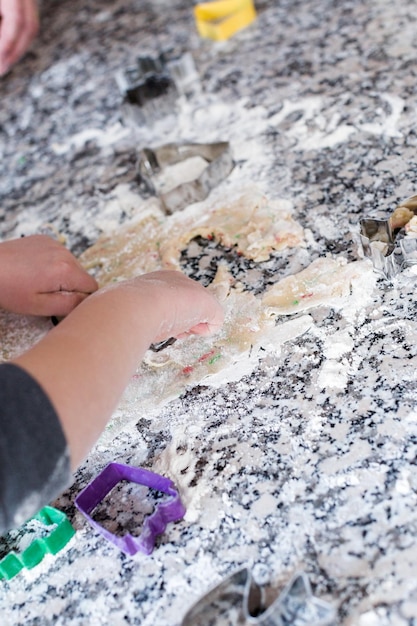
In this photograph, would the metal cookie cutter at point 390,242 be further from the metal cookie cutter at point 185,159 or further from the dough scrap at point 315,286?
the metal cookie cutter at point 185,159

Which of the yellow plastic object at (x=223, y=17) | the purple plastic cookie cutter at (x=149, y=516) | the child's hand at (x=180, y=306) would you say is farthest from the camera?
the yellow plastic object at (x=223, y=17)

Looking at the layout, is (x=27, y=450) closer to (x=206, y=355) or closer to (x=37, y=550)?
(x=37, y=550)

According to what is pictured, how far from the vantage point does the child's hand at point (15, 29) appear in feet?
5.03

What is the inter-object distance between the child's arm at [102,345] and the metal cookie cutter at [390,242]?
0.21 metres

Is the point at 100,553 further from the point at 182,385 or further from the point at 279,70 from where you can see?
the point at 279,70

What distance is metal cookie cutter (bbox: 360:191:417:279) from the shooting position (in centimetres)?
81

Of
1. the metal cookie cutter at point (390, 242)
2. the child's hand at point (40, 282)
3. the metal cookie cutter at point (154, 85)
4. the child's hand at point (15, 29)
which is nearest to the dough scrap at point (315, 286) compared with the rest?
the metal cookie cutter at point (390, 242)

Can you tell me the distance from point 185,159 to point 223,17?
505mm

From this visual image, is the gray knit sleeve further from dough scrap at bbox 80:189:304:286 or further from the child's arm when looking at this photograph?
dough scrap at bbox 80:189:304:286

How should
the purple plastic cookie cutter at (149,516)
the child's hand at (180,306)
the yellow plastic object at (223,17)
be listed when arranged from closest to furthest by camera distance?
the purple plastic cookie cutter at (149,516) → the child's hand at (180,306) → the yellow plastic object at (223,17)

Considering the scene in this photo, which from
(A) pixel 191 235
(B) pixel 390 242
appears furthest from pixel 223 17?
(B) pixel 390 242

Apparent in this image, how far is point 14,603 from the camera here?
0.65m

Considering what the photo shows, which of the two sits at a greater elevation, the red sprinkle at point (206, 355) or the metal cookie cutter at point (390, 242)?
the metal cookie cutter at point (390, 242)

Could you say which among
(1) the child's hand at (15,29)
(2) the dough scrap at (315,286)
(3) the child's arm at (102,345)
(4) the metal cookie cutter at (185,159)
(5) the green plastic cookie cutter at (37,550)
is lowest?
(5) the green plastic cookie cutter at (37,550)
